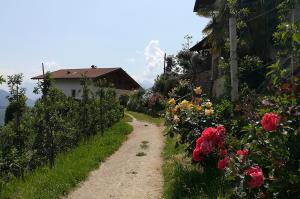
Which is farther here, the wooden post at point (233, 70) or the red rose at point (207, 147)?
the wooden post at point (233, 70)

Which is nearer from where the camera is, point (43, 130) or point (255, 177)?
point (255, 177)

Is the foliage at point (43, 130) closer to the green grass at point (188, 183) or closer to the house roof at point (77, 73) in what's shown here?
the green grass at point (188, 183)

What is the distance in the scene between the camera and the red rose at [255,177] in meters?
4.93

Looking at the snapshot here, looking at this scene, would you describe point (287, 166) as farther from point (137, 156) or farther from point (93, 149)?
point (93, 149)

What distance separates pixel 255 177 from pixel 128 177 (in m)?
6.08

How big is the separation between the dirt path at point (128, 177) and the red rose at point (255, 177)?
3.93 meters

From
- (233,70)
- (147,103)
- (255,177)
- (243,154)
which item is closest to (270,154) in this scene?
(255,177)

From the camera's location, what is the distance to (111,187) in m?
9.88

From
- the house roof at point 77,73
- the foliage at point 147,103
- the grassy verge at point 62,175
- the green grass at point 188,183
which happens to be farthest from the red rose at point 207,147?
the house roof at point 77,73

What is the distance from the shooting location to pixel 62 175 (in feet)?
34.4

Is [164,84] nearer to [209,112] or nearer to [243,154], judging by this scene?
[209,112]

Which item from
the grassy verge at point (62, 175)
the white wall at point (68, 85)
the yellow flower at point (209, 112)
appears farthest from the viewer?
the white wall at point (68, 85)

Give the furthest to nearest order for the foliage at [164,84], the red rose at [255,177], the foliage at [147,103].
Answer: the foliage at [164,84] → the foliage at [147,103] → the red rose at [255,177]

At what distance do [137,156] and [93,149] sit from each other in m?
1.65
